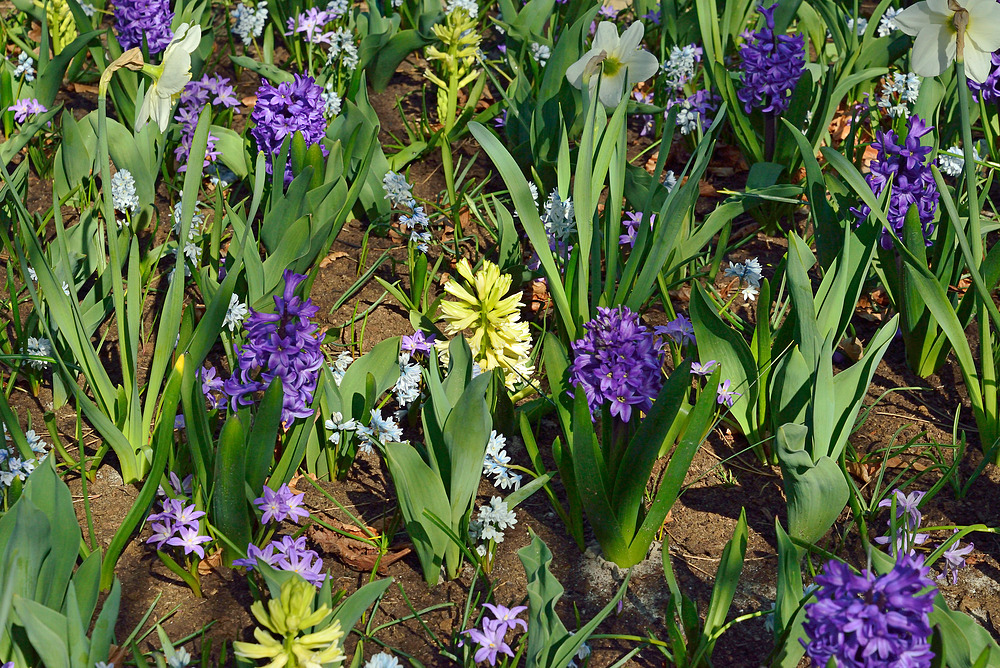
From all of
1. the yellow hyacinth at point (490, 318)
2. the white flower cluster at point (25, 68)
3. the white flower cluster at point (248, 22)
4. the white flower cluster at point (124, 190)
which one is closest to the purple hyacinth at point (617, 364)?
the yellow hyacinth at point (490, 318)

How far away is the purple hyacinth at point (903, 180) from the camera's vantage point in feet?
6.79

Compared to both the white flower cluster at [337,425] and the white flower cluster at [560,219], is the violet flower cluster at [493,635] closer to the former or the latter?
the white flower cluster at [337,425]

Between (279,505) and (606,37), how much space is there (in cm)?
115

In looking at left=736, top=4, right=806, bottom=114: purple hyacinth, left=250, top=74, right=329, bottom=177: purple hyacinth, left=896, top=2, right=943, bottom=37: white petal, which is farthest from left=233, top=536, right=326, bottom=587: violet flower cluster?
left=736, top=4, right=806, bottom=114: purple hyacinth

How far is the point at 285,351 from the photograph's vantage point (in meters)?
1.59

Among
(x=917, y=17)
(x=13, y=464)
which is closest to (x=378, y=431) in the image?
(x=13, y=464)

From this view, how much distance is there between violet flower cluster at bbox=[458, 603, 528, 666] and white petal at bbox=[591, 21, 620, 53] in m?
1.13

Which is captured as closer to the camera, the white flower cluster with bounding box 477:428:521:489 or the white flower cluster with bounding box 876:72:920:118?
the white flower cluster with bounding box 477:428:521:489

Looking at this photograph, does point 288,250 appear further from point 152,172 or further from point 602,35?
point 602,35

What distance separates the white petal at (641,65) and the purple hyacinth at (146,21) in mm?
1588

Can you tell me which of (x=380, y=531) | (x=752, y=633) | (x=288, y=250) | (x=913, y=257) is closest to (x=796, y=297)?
(x=913, y=257)

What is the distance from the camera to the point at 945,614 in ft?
4.34

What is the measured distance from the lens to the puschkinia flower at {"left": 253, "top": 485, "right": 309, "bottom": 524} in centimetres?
167

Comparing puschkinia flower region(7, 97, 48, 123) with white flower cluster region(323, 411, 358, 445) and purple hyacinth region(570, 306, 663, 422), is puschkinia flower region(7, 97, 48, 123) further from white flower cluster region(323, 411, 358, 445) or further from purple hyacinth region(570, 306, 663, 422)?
purple hyacinth region(570, 306, 663, 422)
